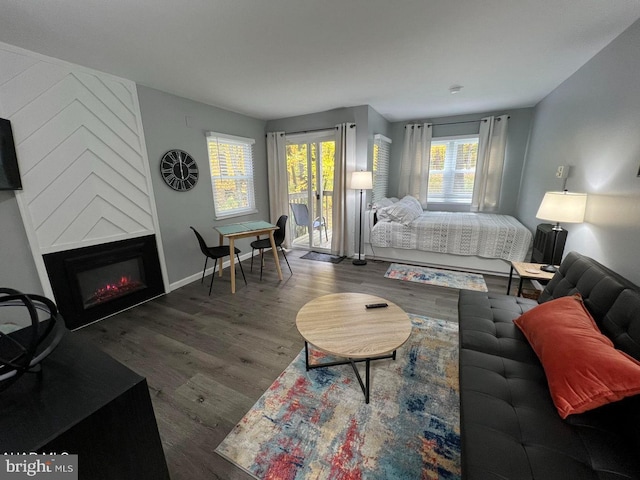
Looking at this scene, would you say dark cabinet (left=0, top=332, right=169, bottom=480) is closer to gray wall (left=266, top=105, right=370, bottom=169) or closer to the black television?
the black television

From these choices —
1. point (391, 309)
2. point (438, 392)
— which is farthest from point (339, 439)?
point (391, 309)

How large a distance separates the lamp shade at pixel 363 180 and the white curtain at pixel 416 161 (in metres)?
1.74

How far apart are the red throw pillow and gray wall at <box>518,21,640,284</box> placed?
2.58ft

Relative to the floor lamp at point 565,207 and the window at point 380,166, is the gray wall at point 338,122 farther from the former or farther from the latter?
the floor lamp at point 565,207

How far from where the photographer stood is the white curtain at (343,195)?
4.05 m

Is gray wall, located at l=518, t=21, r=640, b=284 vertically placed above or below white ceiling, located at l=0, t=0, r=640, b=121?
below

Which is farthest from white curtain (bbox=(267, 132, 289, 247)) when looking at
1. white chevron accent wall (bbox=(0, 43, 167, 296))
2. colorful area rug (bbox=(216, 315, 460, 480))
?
colorful area rug (bbox=(216, 315, 460, 480))

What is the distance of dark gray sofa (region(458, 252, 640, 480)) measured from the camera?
34.7 inches

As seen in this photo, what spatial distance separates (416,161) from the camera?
16.6 feet

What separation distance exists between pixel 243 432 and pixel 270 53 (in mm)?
2771

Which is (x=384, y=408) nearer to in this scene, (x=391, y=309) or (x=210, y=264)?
(x=391, y=309)

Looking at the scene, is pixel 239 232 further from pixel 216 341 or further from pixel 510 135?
pixel 510 135

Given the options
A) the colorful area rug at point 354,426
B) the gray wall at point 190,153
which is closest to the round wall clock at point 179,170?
the gray wall at point 190,153

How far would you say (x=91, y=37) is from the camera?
1.88m
